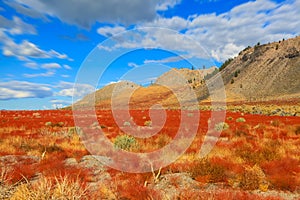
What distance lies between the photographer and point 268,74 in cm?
9762

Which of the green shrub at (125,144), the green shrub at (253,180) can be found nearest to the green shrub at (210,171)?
the green shrub at (253,180)

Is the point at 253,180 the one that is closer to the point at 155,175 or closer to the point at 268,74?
the point at 155,175

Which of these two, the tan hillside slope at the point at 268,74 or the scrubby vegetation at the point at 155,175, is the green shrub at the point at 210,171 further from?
the tan hillside slope at the point at 268,74

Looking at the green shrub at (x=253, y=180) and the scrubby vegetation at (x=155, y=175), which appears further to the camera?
the green shrub at (x=253, y=180)

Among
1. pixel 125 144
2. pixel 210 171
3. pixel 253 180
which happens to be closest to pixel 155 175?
pixel 210 171

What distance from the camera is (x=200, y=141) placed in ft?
45.8

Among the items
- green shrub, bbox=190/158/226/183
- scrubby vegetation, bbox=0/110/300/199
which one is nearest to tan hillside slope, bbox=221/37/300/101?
scrubby vegetation, bbox=0/110/300/199

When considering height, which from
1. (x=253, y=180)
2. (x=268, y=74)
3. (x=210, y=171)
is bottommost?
(x=253, y=180)

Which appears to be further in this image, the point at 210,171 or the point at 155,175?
the point at 155,175

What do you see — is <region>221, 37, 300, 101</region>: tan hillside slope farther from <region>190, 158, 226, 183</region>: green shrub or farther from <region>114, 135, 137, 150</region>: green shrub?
<region>190, 158, 226, 183</region>: green shrub

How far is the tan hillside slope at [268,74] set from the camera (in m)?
86.0

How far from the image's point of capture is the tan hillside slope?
86.0m

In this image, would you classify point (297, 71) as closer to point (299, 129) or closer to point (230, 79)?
point (230, 79)

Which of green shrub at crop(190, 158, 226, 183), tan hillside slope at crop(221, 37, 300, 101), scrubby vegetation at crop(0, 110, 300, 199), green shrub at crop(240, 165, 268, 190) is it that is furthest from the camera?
tan hillside slope at crop(221, 37, 300, 101)
